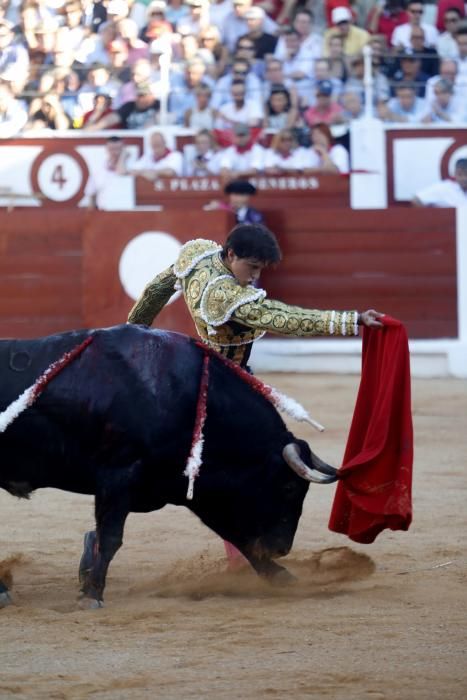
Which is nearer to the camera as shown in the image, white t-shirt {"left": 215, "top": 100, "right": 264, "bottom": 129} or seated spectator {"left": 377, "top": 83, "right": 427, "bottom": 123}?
white t-shirt {"left": 215, "top": 100, "right": 264, "bottom": 129}

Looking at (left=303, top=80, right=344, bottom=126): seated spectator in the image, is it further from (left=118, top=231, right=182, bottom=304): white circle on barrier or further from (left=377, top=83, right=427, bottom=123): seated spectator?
(left=118, top=231, right=182, bottom=304): white circle on barrier

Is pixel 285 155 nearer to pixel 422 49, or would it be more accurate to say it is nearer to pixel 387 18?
pixel 422 49

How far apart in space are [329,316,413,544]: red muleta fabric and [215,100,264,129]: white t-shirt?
20.5 feet

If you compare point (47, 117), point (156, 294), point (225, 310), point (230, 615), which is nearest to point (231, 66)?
point (47, 117)

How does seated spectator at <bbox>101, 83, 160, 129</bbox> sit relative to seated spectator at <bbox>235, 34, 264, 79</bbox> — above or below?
below

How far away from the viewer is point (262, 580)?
12.6 ft

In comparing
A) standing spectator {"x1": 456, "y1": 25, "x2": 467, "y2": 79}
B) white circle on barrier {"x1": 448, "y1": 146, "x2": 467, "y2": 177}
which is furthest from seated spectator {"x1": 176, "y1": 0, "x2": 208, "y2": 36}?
white circle on barrier {"x1": 448, "y1": 146, "x2": 467, "y2": 177}

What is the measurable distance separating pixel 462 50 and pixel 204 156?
214cm

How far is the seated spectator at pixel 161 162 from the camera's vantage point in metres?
9.80

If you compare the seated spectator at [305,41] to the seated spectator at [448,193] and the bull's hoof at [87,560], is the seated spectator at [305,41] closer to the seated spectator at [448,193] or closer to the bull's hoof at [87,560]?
the seated spectator at [448,193]

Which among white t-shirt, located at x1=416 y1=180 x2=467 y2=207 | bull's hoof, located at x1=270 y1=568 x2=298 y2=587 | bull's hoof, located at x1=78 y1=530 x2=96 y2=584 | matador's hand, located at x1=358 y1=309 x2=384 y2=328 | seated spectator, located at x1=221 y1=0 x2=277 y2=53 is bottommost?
white t-shirt, located at x1=416 y1=180 x2=467 y2=207

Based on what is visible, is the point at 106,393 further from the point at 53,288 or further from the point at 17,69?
the point at 17,69

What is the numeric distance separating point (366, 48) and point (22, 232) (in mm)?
2810

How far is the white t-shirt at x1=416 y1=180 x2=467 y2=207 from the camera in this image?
927 cm
